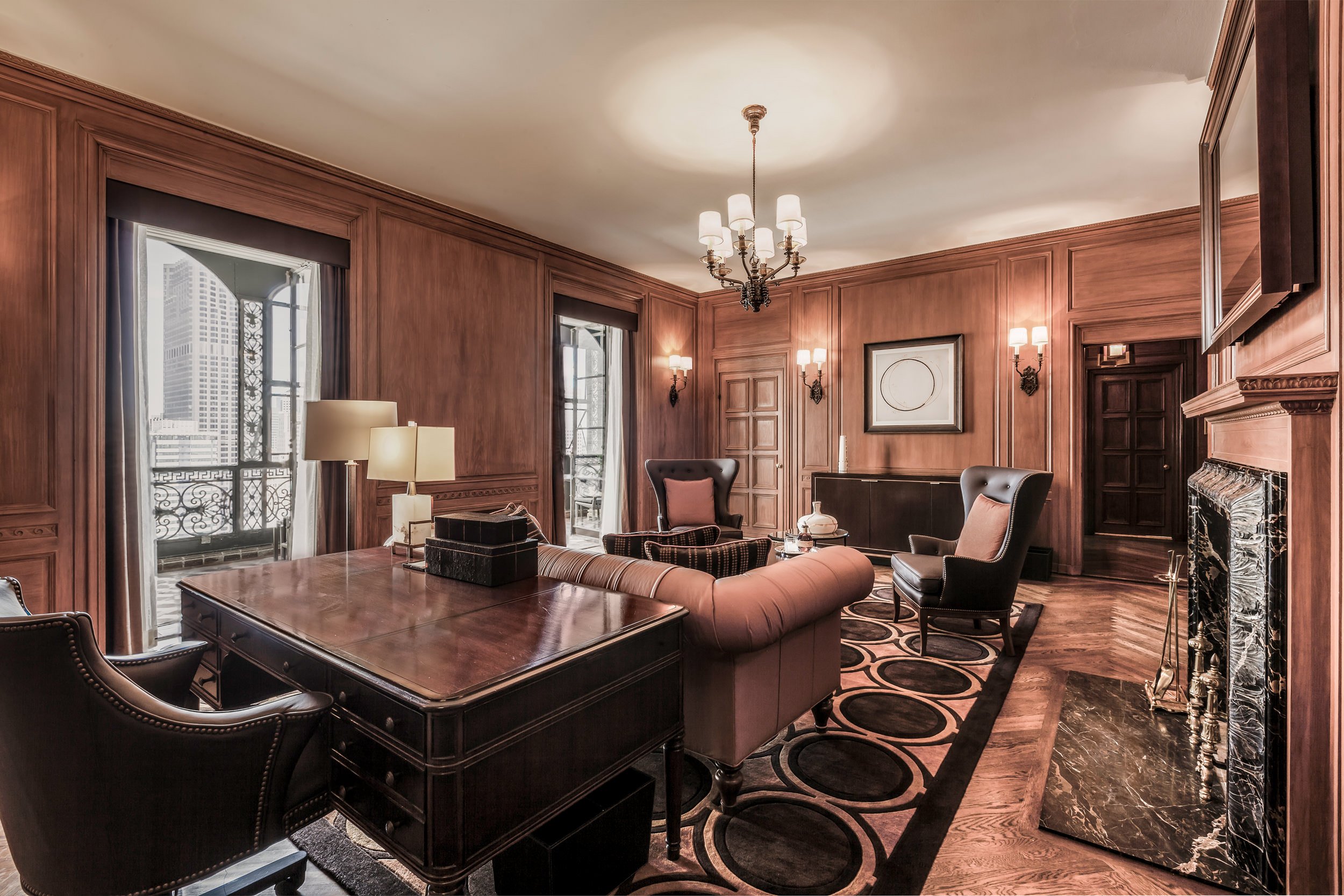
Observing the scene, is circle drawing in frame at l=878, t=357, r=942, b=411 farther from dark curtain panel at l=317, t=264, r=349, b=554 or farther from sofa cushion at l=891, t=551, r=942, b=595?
dark curtain panel at l=317, t=264, r=349, b=554

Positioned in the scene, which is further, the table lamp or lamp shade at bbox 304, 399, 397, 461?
lamp shade at bbox 304, 399, 397, 461

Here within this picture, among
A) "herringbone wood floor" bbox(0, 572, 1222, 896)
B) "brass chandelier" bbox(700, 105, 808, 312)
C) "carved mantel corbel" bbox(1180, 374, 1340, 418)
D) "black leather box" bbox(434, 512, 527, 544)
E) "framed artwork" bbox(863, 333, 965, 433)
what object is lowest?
"herringbone wood floor" bbox(0, 572, 1222, 896)

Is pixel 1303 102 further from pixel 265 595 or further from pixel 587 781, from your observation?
pixel 265 595

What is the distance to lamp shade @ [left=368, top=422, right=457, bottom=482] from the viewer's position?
234 centimetres

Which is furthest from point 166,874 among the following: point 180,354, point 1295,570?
point 180,354

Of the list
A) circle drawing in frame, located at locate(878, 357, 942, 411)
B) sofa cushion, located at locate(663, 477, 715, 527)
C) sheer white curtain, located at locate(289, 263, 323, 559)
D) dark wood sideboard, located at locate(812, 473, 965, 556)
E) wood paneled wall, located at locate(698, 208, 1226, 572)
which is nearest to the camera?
sheer white curtain, located at locate(289, 263, 323, 559)

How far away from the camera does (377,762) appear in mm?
1223

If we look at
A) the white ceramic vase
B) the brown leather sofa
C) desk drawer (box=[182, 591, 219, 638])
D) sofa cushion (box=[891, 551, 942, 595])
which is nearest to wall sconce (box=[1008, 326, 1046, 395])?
sofa cushion (box=[891, 551, 942, 595])

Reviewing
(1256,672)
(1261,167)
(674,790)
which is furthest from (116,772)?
(1261,167)

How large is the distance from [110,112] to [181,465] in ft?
7.69

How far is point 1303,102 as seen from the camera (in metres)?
1.37

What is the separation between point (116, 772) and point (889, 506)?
5.14 m

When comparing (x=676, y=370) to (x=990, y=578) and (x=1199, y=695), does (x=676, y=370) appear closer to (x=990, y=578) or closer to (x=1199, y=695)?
(x=990, y=578)

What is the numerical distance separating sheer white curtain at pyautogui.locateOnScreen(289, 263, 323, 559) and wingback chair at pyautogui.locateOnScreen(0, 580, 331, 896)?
2484 millimetres
